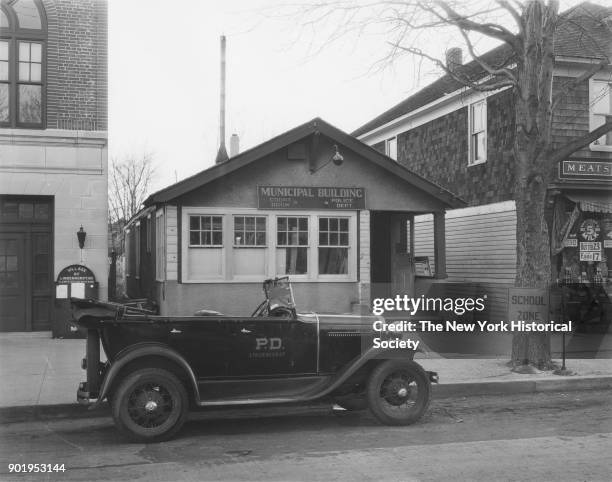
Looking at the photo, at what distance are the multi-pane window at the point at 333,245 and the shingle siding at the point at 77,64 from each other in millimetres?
5282

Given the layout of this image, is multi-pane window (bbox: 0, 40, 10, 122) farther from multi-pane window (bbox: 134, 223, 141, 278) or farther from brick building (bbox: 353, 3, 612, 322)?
brick building (bbox: 353, 3, 612, 322)

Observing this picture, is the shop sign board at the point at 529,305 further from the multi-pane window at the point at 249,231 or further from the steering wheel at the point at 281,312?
the multi-pane window at the point at 249,231

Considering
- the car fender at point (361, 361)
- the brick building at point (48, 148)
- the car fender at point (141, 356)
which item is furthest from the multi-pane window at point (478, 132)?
the car fender at point (141, 356)

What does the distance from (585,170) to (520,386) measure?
8.46m

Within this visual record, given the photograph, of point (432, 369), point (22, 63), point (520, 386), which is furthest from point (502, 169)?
point (22, 63)

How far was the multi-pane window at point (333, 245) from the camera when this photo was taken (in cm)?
1609

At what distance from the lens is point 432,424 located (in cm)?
768

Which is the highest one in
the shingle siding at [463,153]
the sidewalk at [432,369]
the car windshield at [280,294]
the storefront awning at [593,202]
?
the shingle siding at [463,153]

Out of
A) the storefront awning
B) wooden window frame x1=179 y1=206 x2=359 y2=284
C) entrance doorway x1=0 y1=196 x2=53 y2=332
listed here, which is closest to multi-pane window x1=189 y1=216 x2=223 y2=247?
wooden window frame x1=179 y1=206 x2=359 y2=284

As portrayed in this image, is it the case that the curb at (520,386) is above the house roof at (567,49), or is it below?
below

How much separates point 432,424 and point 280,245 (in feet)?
28.1

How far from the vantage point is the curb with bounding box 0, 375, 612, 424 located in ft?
25.3

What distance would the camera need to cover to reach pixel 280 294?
25.5 feet

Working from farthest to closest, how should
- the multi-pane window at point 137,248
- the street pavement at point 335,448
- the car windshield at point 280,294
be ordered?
the multi-pane window at point 137,248
the car windshield at point 280,294
the street pavement at point 335,448
